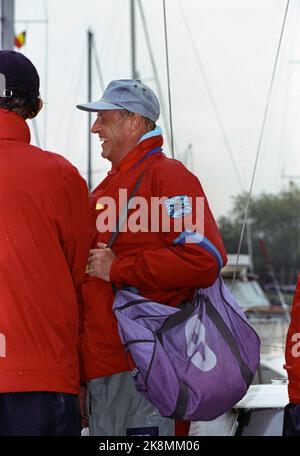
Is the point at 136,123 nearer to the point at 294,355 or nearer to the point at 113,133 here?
the point at 113,133

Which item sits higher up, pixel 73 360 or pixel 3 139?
→ pixel 3 139

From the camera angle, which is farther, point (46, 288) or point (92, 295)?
point (92, 295)

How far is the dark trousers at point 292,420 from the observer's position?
7.96ft

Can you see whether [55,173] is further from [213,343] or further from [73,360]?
[213,343]

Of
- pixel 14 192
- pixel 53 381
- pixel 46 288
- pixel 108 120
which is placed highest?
pixel 108 120

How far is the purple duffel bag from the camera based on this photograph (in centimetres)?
245

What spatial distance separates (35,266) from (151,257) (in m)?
0.47

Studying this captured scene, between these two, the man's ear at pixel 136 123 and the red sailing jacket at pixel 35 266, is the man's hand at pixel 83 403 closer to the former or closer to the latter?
the red sailing jacket at pixel 35 266

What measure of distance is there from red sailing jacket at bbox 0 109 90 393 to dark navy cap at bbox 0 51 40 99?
0.21ft

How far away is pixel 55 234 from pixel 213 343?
594 mm

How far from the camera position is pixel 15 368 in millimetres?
2080

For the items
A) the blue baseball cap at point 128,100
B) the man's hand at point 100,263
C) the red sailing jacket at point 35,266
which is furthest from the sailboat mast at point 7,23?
the red sailing jacket at point 35,266

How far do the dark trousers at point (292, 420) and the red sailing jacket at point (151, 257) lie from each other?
41 cm

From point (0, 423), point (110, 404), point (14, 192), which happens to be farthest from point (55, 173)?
point (110, 404)
